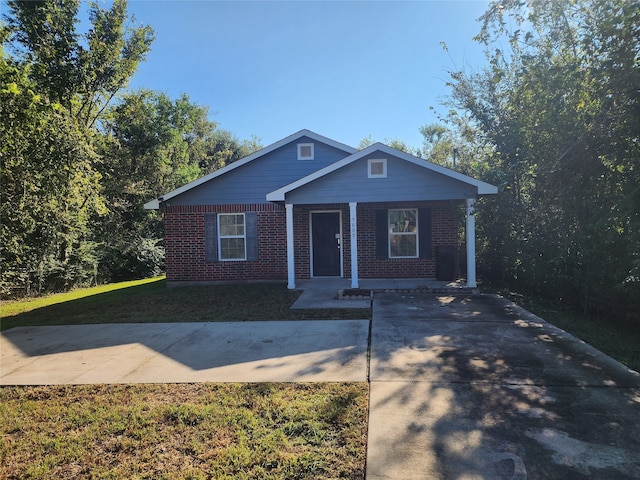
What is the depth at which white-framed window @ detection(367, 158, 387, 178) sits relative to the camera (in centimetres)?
1041

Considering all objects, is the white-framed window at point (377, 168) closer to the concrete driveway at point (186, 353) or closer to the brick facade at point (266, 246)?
the brick facade at point (266, 246)

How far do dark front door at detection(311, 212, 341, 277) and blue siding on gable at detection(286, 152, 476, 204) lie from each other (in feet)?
6.33

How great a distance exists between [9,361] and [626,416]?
718 centimetres

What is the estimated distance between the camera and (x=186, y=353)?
220 inches

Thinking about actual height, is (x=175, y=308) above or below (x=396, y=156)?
below

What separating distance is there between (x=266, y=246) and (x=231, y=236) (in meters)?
1.14

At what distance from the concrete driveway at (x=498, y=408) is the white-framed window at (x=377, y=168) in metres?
5.14

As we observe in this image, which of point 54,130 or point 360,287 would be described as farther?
point 360,287

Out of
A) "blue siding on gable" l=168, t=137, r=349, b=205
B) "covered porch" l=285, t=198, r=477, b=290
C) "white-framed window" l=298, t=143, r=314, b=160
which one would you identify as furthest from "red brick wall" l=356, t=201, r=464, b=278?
"white-framed window" l=298, t=143, r=314, b=160

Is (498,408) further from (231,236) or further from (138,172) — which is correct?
(138,172)

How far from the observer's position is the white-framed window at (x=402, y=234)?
39.2ft

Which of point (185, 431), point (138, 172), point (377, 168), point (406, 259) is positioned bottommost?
point (185, 431)

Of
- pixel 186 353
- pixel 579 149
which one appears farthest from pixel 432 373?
pixel 579 149

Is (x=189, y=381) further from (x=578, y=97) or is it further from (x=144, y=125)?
(x=144, y=125)
